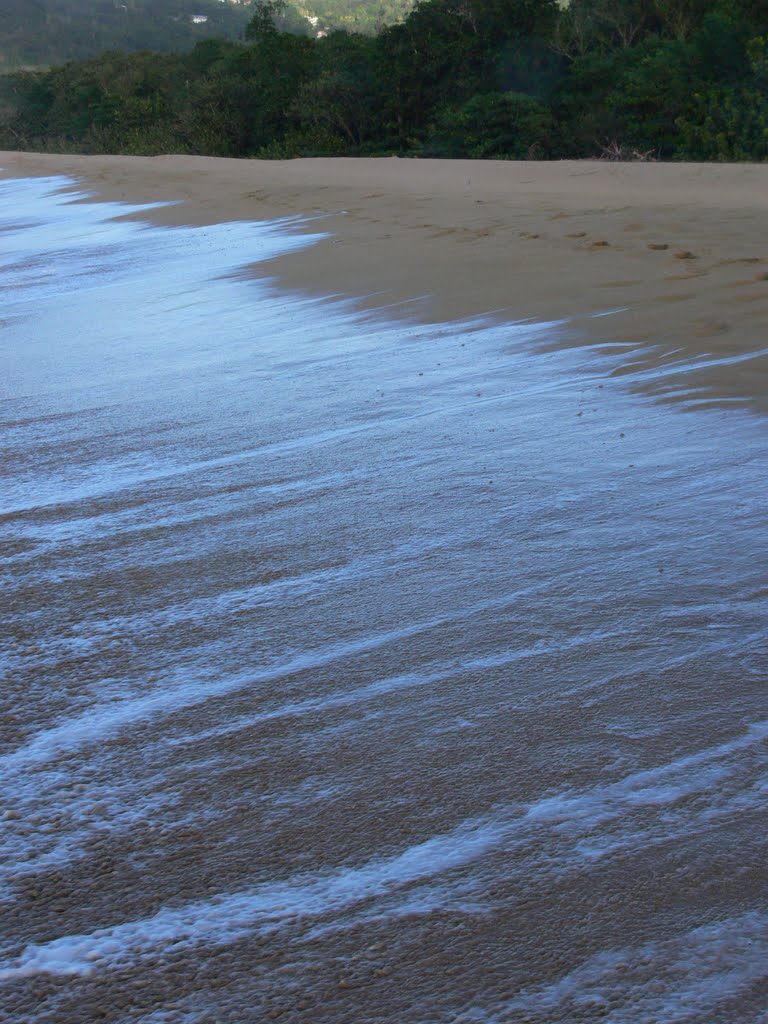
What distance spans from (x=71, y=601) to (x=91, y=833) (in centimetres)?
96

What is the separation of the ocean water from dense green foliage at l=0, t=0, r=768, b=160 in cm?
1564

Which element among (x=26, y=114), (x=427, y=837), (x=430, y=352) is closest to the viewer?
(x=427, y=837)

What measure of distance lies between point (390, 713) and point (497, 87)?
2601cm

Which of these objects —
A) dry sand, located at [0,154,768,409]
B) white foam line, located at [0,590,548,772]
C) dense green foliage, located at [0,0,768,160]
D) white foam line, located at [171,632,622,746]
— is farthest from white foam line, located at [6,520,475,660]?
dense green foliage, located at [0,0,768,160]

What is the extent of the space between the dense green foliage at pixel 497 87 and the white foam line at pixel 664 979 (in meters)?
17.6

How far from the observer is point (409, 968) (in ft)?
4.74

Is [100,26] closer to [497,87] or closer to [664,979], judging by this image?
[497,87]

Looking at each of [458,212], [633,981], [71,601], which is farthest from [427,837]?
[458,212]

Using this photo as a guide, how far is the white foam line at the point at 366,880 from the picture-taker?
4.94 ft

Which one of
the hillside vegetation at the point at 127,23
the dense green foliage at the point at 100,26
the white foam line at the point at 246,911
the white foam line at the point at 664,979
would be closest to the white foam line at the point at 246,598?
the white foam line at the point at 246,911

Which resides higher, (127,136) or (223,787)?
(127,136)

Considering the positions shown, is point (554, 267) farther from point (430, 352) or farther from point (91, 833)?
point (91, 833)

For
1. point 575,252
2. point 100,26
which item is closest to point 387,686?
point 575,252

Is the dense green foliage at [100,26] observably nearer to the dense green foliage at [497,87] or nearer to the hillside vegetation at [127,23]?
the hillside vegetation at [127,23]
